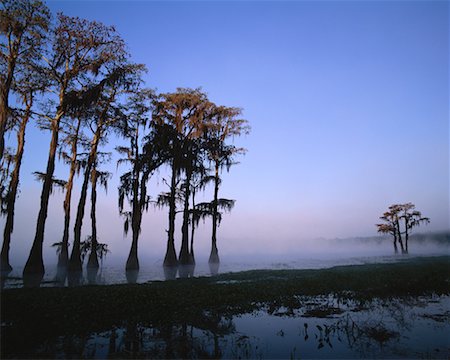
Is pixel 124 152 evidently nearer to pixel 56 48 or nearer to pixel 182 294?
pixel 56 48

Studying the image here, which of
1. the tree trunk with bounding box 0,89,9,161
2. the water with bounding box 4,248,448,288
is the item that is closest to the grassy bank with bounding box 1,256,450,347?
the water with bounding box 4,248,448,288

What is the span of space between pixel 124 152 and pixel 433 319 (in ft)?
90.2

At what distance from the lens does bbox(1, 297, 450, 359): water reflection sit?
5.21m

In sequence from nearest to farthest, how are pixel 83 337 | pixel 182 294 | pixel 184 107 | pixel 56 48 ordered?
pixel 83 337 < pixel 182 294 < pixel 56 48 < pixel 184 107

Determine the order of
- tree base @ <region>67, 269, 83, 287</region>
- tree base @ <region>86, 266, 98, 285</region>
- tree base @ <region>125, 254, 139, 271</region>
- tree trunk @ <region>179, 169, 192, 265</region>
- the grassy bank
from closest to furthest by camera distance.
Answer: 1. the grassy bank
2. tree base @ <region>67, 269, 83, 287</region>
3. tree base @ <region>86, 266, 98, 285</region>
4. tree base @ <region>125, 254, 139, 271</region>
5. tree trunk @ <region>179, 169, 192, 265</region>

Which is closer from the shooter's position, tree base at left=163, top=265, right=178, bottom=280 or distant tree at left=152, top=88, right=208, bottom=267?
tree base at left=163, top=265, right=178, bottom=280

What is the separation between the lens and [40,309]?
7.23 metres

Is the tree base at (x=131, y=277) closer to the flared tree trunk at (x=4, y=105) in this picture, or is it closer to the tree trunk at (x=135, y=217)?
the tree trunk at (x=135, y=217)

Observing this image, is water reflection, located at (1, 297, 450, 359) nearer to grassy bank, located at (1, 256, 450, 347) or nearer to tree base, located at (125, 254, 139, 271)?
grassy bank, located at (1, 256, 450, 347)

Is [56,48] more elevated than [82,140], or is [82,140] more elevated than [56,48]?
[56,48]

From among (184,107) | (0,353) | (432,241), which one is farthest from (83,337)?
(432,241)

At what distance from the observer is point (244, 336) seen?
624cm

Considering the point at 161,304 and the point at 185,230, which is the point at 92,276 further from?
the point at 185,230

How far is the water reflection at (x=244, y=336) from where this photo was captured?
5215 millimetres
